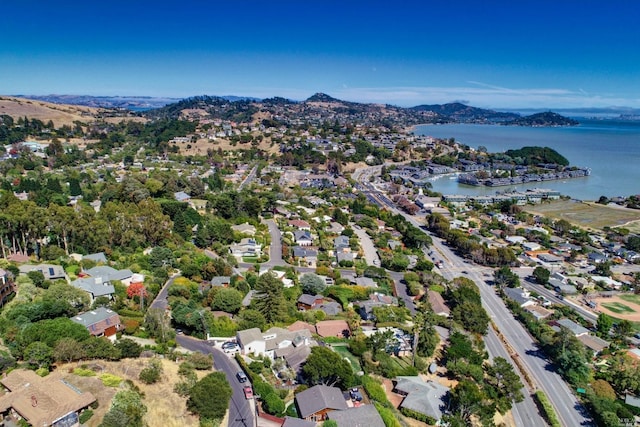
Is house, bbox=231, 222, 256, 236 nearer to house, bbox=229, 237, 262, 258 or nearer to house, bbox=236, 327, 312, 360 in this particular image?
house, bbox=229, 237, 262, 258

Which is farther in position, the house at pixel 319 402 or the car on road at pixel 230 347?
the car on road at pixel 230 347

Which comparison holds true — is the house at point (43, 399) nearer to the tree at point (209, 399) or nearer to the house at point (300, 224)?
the tree at point (209, 399)

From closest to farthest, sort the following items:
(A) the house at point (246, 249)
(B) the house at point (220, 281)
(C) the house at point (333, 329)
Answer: (C) the house at point (333, 329)
(B) the house at point (220, 281)
(A) the house at point (246, 249)

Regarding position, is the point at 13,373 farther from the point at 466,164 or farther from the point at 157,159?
the point at 466,164

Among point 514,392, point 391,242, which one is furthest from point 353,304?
point 391,242

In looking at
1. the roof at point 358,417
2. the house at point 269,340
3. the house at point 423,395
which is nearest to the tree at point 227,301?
the house at point 269,340

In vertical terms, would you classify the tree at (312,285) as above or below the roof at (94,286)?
below
